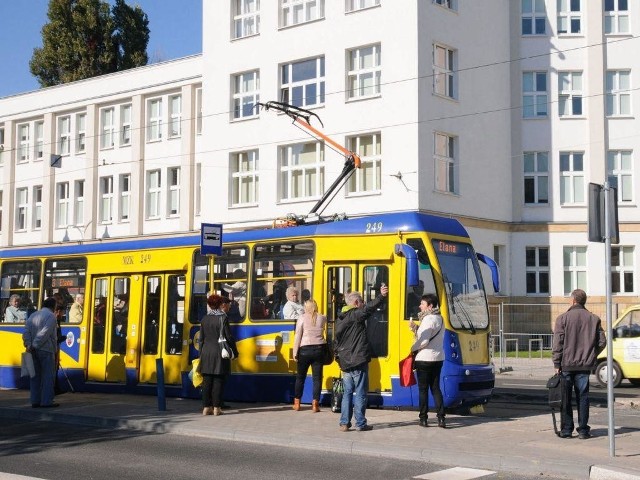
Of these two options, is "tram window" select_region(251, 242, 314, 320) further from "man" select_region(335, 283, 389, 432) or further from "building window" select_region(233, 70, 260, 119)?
"building window" select_region(233, 70, 260, 119)

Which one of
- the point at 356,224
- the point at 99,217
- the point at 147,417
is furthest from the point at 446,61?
the point at 147,417

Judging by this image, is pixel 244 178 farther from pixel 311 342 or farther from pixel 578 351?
pixel 578 351

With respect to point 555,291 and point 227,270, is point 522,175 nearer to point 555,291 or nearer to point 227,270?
point 555,291

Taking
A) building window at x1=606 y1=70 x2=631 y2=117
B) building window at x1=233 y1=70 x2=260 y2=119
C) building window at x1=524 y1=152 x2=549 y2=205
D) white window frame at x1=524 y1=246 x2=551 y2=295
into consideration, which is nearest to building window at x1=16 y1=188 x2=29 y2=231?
building window at x1=233 y1=70 x2=260 y2=119

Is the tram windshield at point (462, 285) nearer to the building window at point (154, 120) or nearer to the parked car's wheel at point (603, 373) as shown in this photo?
the parked car's wheel at point (603, 373)

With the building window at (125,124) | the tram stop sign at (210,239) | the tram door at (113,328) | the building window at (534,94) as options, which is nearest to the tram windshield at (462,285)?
the tram stop sign at (210,239)

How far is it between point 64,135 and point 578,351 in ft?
132

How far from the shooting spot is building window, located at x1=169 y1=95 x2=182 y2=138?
145 feet

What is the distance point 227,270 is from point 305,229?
191cm

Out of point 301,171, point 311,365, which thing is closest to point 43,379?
point 311,365

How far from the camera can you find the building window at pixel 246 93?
39.3 meters

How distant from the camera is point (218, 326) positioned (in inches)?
612

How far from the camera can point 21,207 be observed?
50.9 m

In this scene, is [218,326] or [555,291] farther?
[555,291]
